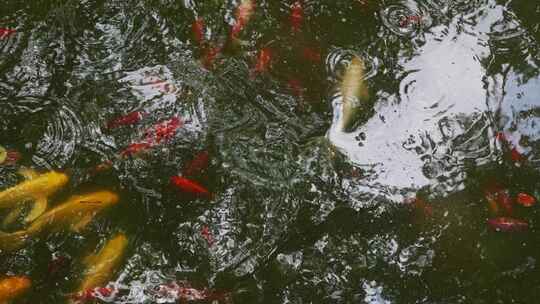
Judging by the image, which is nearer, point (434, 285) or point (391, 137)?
point (434, 285)

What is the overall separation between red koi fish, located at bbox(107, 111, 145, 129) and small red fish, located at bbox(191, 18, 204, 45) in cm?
64

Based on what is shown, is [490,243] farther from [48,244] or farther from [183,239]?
[48,244]

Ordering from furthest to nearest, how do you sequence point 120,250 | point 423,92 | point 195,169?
1. point 423,92
2. point 195,169
3. point 120,250

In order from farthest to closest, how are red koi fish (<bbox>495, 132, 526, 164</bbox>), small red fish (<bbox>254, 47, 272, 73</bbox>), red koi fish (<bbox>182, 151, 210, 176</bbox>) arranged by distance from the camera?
small red fish (<bbox>254, 47, 272, 73</bbox>), red koi fish (<bbox>495, 132, 526, 164</bbox>), red koi fish (<bbox>182, 151, 210, 176</bbox>)

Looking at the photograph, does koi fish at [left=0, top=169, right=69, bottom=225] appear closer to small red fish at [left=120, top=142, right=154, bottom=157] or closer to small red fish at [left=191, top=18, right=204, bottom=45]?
small red fish at [left=120, top=142, right=154, bottom=157]

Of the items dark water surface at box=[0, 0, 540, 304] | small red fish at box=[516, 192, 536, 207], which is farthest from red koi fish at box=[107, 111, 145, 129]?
small red fish at box=[516, 192, 536, 207]

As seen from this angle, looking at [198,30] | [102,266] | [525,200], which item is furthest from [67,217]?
[525,200]

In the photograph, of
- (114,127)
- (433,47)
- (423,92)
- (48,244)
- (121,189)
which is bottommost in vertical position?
(48,244)

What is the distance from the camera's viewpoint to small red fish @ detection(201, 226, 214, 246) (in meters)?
3.23

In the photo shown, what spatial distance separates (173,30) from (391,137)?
1.55m

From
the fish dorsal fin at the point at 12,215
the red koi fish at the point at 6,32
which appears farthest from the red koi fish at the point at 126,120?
the red koi fish at the point at 6,32

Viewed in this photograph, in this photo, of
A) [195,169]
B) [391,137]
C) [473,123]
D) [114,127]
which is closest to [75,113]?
[114,127]

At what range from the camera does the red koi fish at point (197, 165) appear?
3.42m

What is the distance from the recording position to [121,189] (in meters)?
3.34
